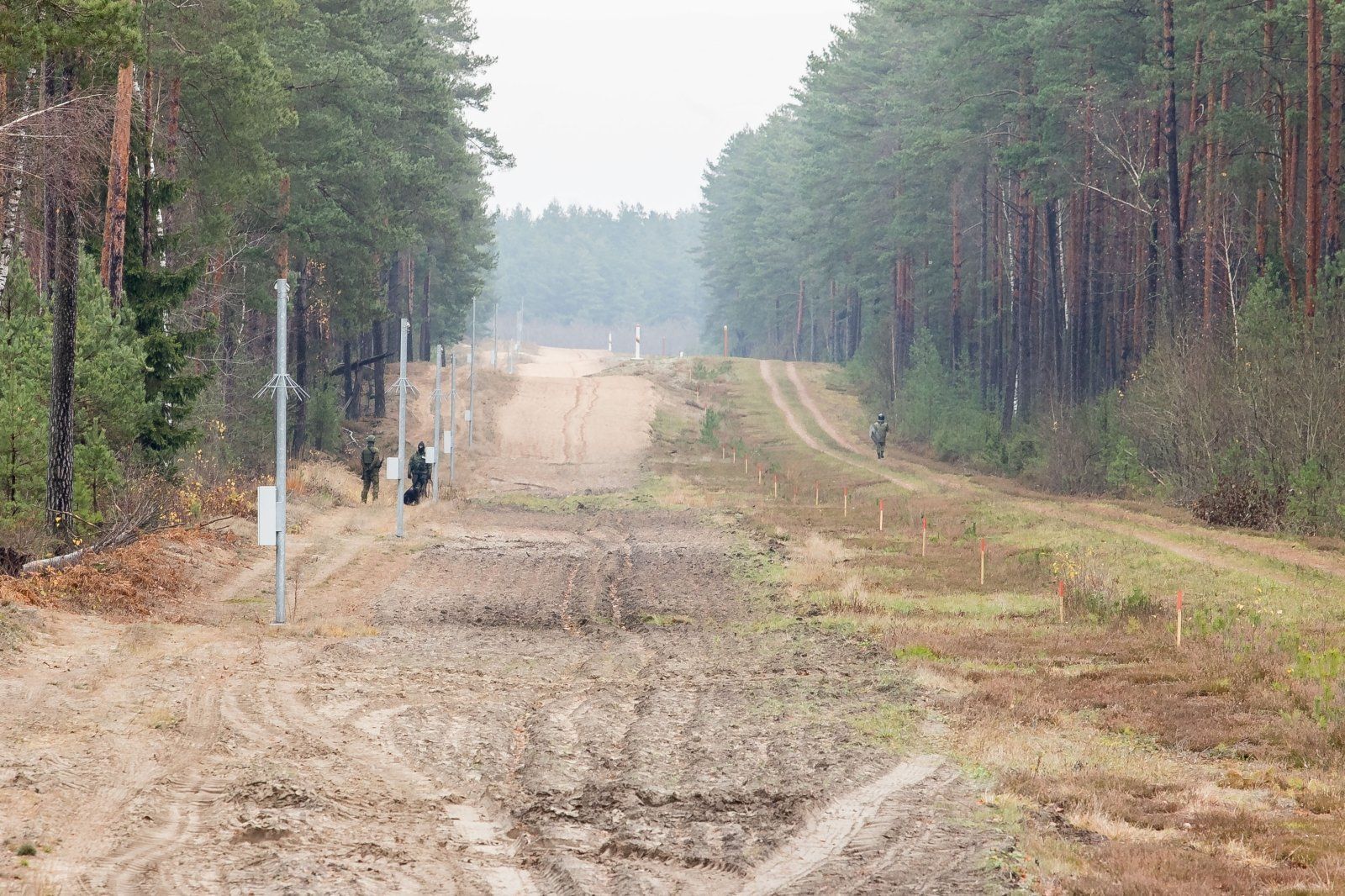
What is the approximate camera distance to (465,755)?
1247 cm

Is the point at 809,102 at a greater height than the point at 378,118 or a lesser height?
greater

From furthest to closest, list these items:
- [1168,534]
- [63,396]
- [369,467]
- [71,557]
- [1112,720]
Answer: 1. [369,467]
2. [1168,534]
3. [63,396]
4. [71,557]
5. [1112,720]

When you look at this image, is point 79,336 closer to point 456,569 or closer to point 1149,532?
point 456,569

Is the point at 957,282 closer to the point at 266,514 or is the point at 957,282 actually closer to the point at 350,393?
the point at 350,393

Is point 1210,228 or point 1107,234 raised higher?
point 1107,234

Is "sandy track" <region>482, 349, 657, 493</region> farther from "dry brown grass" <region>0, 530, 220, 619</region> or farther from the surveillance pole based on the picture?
the surveillance pole

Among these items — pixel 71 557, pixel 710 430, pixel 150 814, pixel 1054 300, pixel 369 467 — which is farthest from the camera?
pixel 710 430

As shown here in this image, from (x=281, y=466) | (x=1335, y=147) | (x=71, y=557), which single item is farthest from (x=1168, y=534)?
(x=71, y=557)

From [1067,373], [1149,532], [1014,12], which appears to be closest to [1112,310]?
[1067,373]

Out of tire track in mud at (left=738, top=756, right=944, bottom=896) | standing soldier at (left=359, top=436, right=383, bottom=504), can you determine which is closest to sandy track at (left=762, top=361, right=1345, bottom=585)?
tire track in mud at (left=738, top=756, right=944, bottom=896)

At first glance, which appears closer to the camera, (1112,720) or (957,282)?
(1112,720)

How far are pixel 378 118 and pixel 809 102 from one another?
40751 millimetres

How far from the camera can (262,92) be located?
30.1 m

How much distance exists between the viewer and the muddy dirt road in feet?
30.3
